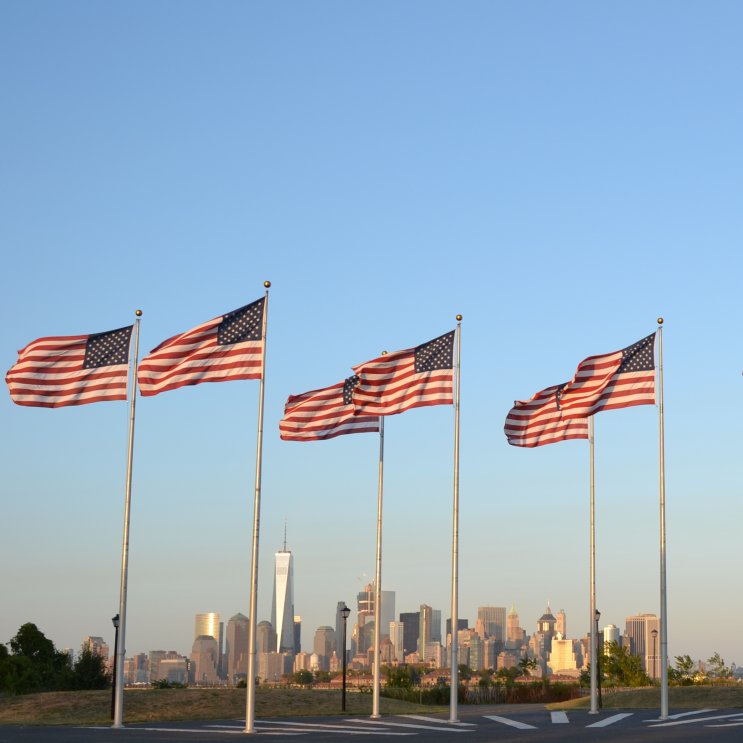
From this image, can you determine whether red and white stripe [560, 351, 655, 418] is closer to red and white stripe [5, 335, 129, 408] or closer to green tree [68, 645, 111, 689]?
red and white stripe [5, 335, 129, 408]

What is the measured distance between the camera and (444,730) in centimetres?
3375

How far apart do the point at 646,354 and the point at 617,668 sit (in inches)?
1550

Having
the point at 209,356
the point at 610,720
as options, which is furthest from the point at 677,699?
the point at 209,356

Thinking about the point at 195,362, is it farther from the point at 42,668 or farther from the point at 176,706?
the point at 42,668

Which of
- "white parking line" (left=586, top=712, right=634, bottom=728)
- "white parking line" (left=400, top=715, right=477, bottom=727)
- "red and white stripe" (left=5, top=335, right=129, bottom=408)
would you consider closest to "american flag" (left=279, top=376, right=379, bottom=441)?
"red and white stripe" (left=5, top=335, right=129, bottom=408)

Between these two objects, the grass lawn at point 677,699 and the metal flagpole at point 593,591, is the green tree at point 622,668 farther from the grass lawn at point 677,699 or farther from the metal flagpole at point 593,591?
the metal flagpole at point 593,591

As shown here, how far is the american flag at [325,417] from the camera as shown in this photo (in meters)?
38.1


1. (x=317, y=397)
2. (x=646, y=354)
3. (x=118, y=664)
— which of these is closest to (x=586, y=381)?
(x=646, y=354)

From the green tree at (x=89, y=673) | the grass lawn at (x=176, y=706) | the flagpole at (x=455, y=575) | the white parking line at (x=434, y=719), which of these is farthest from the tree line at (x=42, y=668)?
the flagpole at (x=455, y=575)

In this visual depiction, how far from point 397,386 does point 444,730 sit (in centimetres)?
980

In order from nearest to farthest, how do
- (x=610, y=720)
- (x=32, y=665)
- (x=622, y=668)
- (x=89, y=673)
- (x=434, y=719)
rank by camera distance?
(x=610, y=720)
(x=434, y=719)
(x=89, y=673)
(x=622, y=668)
(x=32, y=665)

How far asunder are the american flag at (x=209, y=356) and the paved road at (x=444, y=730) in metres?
9.17

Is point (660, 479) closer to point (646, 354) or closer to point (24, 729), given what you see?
point (646, 354)

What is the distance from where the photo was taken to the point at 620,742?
28.7m
